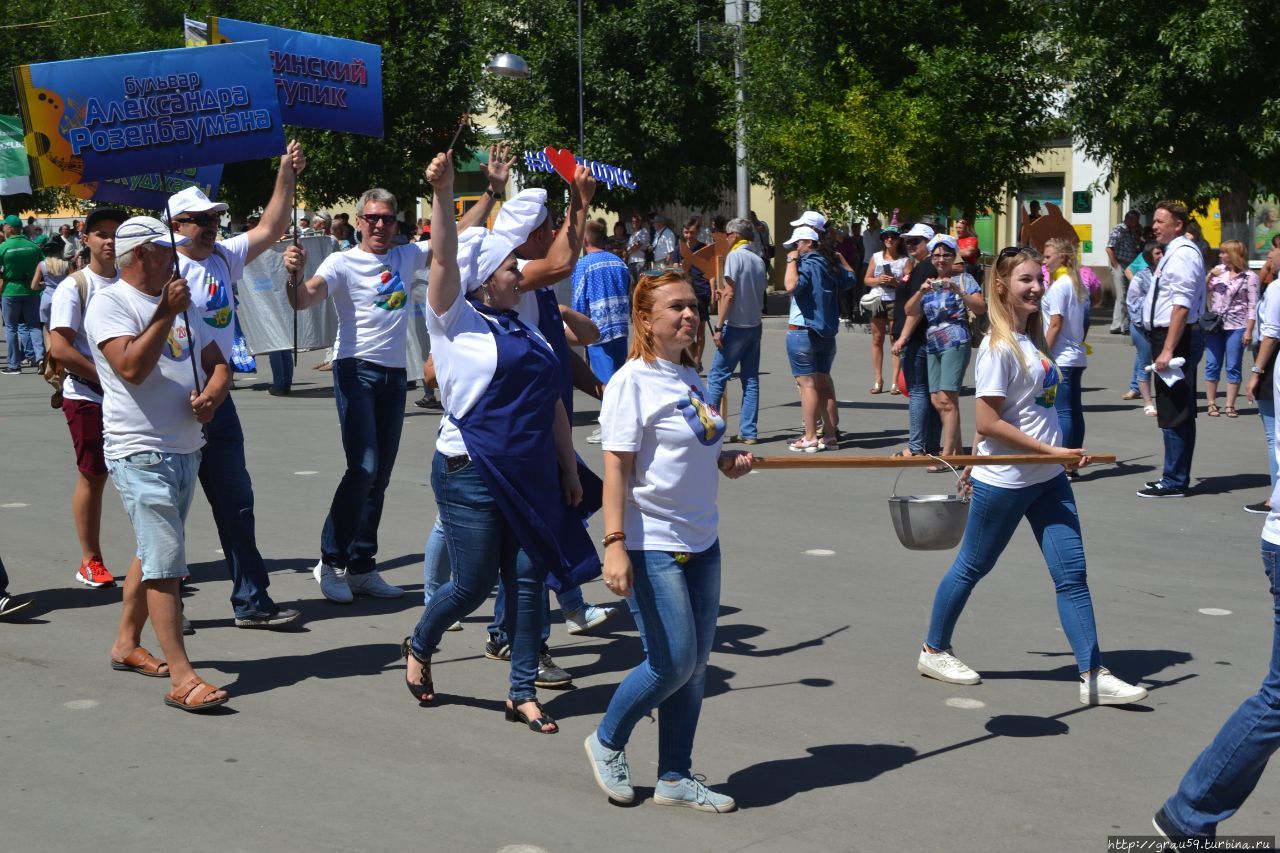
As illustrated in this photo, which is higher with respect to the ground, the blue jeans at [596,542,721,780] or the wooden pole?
the wooden pole

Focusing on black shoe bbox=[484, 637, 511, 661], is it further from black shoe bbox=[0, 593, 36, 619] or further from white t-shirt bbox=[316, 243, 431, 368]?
black shoe bbox=[0, 593, 36, 619]

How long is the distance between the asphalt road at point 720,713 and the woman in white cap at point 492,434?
1.79 feet

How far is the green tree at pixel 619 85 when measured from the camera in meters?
29.6

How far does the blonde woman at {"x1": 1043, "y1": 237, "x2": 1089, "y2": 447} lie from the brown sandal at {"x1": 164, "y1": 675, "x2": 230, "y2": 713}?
6.28 meters

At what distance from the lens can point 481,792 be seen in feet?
15.6

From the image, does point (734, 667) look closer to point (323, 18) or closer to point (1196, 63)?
point (1196, 63)

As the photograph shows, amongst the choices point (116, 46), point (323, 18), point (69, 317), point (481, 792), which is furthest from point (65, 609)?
point (116, 46)

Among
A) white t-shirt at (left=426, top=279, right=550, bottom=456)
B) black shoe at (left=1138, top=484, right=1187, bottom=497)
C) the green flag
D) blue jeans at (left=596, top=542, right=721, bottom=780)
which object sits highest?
the green flag

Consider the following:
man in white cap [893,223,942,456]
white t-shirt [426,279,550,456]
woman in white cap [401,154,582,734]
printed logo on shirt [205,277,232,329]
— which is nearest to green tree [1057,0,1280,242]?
man in white cap [893,223,942,456]

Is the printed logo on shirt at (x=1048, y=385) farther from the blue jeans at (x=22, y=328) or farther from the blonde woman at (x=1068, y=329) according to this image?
the blue jeans at (x=22, y=328)

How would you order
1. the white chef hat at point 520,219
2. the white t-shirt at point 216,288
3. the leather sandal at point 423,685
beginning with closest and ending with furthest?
the white chef hat at point 520,219, the leather sandal at point 423,685, the white t-shirt at point 216,288

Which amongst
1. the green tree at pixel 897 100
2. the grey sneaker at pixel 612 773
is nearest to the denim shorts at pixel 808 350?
the grey sneaker at pixel 612 773

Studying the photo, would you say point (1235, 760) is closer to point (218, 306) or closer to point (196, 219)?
point (218, 306)

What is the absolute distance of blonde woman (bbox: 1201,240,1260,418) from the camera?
14156mm
